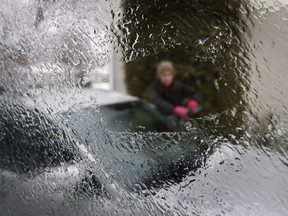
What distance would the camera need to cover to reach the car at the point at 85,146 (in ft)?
4.53

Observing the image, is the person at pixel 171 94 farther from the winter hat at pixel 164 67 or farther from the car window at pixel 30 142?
the car window at pixel 30 142

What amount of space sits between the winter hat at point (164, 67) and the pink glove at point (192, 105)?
0.11 m

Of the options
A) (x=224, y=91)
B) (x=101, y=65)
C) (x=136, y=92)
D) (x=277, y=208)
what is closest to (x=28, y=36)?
(x=101, y=65)

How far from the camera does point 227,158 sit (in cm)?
125

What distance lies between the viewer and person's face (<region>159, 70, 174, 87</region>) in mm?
1320

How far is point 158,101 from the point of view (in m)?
1.36

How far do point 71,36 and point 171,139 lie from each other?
59 centimetres

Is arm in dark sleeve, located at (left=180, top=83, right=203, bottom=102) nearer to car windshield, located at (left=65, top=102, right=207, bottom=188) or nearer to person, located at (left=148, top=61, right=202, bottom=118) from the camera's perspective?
person, located at (left=148, top=61, right=202, bottom=118)

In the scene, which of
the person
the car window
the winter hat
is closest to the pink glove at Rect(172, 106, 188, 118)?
the person

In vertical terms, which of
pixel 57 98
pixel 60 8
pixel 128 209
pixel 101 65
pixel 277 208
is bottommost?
pixel 128 209

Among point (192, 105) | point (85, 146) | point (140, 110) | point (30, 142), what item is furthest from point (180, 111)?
point (30, 142)

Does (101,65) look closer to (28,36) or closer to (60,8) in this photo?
(60,8)

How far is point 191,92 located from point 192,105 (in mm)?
40

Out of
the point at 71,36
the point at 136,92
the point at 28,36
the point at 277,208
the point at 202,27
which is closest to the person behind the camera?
the point at 277,208
